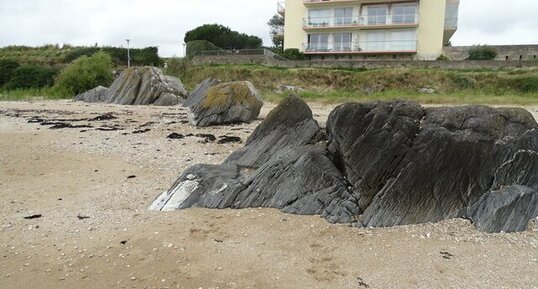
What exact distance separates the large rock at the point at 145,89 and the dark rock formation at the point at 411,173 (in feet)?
57.6

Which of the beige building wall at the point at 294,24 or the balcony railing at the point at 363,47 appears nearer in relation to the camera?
the balcony railing at the point at 363,47

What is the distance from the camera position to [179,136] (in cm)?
1249

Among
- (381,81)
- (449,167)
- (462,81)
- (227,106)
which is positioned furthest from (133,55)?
(449,167)

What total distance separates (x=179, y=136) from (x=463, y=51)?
115 feet

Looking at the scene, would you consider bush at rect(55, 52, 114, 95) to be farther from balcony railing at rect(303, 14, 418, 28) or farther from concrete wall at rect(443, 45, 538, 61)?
concrete wall at rect(443, 45, 538, 61)

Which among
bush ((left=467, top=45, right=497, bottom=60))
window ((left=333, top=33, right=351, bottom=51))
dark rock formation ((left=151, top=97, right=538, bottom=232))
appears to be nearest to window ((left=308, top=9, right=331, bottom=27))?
window ((left=333, top=33, right=351, bottom=51))

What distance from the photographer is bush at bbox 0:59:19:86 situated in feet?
146

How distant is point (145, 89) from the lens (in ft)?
78.1

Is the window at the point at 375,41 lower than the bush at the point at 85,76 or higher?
higher

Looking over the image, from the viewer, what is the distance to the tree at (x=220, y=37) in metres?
57.2

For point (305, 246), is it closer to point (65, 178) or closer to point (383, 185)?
point (383, 185)

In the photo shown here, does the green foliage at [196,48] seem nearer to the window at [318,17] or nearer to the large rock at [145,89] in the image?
the window at [318,17]

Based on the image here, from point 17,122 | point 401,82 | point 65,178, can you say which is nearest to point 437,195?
point 65,178

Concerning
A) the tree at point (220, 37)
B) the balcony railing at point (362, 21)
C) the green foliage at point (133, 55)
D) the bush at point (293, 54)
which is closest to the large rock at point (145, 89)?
the bush at point (293, 54)
